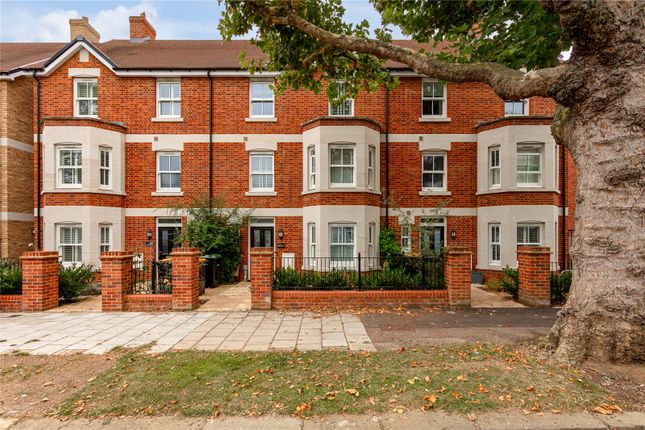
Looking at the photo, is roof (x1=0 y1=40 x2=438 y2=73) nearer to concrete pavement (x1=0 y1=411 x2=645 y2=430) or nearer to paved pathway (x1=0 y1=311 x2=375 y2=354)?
paved pathway (x1=0 y1=311 x2=375 y2=354)

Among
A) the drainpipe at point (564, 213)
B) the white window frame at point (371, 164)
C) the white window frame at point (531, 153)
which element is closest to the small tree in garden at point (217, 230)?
the white window frame at point (371, 164)

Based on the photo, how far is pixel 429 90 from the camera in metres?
13.2

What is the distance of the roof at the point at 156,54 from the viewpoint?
13.2 metres

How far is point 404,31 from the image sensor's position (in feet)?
29.2

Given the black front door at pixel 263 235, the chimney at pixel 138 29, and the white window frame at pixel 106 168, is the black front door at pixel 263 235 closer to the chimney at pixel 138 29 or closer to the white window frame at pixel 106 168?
the white window frame at pixel 106 168

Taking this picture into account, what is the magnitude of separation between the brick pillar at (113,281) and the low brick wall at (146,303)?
13 cm

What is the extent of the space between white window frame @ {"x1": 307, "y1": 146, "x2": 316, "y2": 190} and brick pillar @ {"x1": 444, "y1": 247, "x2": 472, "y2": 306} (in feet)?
20.4

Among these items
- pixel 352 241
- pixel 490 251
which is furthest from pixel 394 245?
pixel 490 251

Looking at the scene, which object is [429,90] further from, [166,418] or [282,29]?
[166,418]

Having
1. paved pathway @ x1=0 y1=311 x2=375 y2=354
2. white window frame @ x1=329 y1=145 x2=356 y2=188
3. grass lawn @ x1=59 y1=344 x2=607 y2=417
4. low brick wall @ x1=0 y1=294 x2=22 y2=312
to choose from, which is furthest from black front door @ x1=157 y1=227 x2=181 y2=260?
grass lawn @ x1=59 y1=344 x2=607 y2=417

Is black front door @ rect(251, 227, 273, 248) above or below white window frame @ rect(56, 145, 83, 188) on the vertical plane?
below

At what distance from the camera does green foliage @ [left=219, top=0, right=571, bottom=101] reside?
718 centimetres

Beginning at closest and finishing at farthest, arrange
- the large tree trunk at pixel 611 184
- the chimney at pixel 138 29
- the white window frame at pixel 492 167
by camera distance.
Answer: the large tree trunk at pixel 611 184 → the white window frame at pixel 492 167 → the chimney at pixel 138 29

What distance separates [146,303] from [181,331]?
226 cm
